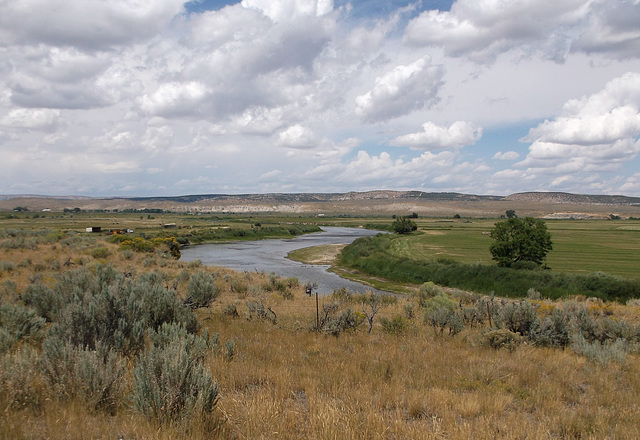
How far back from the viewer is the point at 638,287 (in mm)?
28391

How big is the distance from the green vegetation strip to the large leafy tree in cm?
373

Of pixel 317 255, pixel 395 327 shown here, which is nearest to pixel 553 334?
pixel 395 327

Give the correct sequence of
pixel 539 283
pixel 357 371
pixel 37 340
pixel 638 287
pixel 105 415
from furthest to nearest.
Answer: pixel 539 283 < pixel 638 287 < pixel 37 340 < pixel 357 371 < pixel 105 415

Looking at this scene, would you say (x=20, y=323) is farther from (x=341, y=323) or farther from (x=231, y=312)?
(x=341, y=323)

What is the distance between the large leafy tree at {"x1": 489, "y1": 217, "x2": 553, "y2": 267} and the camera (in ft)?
134

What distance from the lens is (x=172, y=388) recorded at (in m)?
3.87

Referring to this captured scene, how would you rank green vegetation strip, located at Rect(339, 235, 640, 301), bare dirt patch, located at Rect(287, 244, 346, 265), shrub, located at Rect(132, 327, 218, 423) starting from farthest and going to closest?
bare dirt patch, located at Rect(287, 244, 346, 265)
green vegetation strip, located at Rect(339, 235, 640, 301)
shrub, located at Rect(132, 327, 218, 423)

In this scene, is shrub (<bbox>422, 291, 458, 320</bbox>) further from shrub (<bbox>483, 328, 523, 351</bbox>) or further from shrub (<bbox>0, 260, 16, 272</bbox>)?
shrub (<bbox>0, 260, 16, 272</bbox>)

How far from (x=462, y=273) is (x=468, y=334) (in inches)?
1245

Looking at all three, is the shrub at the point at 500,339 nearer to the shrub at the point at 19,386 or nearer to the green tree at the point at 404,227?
the shrub at the point at 19,386

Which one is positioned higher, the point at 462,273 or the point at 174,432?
the point at 174,432

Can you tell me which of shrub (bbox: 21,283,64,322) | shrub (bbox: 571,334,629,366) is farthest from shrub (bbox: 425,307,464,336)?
shrub (bbox: 21,283,64,322)

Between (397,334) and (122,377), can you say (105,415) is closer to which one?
(122,377)

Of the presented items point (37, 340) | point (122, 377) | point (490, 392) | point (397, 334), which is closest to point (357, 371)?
point (490, 392)
